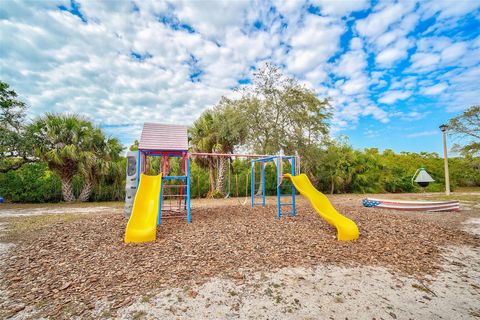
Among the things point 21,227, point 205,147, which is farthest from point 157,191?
point 205,147

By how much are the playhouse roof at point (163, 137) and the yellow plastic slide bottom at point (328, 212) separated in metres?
3.16

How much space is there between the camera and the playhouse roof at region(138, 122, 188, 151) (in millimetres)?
6105

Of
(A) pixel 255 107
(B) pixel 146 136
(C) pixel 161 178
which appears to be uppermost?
(A) pixel 255 107

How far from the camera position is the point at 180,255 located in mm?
3727

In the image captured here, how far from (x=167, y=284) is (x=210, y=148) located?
34.1 feet

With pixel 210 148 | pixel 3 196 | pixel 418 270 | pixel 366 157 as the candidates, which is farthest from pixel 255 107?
pixel 3 196

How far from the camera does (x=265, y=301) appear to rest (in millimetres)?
2520

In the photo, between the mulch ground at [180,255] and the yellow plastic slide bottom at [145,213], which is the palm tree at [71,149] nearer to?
the mulch ground at [180,255]

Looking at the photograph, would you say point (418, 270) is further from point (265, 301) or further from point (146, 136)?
point (146, 136)

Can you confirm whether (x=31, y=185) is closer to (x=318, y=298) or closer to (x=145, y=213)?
(x=145, y=213)

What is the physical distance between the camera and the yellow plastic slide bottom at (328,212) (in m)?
4.51

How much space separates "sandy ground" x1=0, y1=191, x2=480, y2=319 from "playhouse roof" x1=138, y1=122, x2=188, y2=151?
3.89 meters

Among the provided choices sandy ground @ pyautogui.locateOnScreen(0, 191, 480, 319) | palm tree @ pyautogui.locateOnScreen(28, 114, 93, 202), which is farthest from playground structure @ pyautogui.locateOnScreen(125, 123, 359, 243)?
palm tree @ pyautogui.locateOnScreen(28, 114, 93, 202)

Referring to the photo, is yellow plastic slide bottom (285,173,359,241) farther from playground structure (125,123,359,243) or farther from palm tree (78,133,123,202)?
palm tree (78,133,123,202)
